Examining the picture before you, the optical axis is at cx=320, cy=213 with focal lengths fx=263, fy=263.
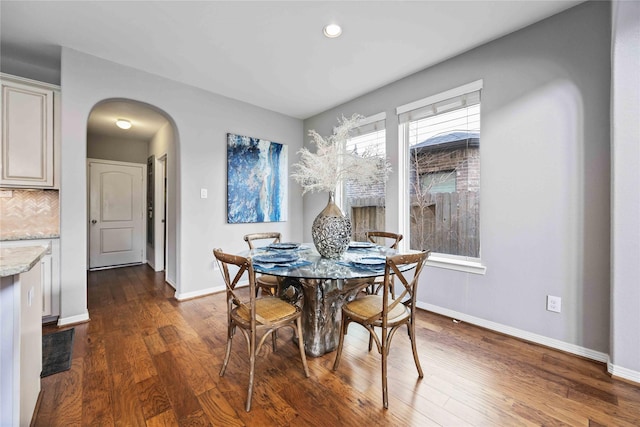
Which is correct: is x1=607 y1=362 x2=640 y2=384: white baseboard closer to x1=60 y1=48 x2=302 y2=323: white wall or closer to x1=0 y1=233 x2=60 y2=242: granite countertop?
x1=60 y1=48 x2=302 y2=323: white wall

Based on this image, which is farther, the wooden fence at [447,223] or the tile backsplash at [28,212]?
the tile backsplash at [28,212]

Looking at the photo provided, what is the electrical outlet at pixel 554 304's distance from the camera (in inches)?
80.7

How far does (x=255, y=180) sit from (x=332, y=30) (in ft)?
7.20

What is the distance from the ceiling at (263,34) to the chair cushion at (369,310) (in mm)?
2163

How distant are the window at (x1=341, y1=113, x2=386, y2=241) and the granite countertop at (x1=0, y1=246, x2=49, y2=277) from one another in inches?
116

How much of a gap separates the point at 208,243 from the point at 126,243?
275cm

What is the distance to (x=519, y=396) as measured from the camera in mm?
1563

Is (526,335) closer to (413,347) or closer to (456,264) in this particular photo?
(456,264)

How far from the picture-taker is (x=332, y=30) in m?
2.20

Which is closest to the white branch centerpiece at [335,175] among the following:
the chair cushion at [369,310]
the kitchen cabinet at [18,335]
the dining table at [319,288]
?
the dining table at [319,288]

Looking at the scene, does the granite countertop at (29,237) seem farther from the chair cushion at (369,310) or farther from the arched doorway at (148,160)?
the chair cushion at (369,310)

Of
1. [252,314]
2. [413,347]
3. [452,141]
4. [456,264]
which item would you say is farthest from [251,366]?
[452,141]

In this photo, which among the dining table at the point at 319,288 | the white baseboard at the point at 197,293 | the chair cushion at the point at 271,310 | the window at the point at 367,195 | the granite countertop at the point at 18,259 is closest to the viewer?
the granite countertop at the point at 18,259

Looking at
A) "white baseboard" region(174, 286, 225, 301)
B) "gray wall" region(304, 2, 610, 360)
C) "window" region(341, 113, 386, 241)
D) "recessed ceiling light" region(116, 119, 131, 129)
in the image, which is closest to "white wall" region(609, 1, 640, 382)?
"gray wall" region(304, 2, 610, 360)
